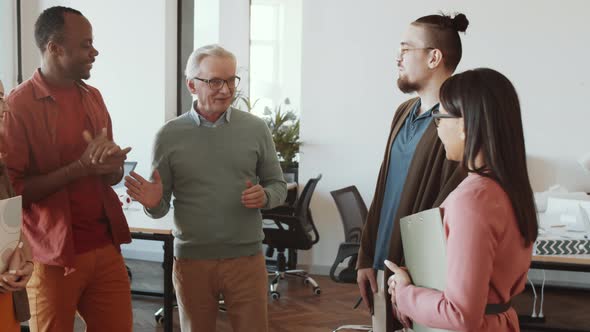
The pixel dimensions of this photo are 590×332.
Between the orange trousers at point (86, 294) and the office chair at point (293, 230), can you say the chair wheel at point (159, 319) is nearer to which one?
the office chair at point (293, 230)

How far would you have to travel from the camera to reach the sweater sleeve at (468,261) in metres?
1.36

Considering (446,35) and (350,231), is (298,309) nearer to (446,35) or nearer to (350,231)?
(350,231)

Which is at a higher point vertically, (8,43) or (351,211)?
(8,43)

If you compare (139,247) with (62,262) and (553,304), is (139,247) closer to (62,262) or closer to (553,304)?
(553,304)

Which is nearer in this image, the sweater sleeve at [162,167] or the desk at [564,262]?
the sweater sleeve at [162,167]

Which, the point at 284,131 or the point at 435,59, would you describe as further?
the point at 284,131

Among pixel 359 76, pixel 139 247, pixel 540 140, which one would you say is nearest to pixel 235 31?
pixel 359 76

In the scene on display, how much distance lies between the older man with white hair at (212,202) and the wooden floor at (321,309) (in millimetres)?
1998

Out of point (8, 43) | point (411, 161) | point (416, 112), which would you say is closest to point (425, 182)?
point (411, 161)

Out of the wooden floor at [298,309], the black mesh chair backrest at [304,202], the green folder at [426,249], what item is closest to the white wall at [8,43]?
the wooden floor at [298,309]

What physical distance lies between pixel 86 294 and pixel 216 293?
0.49m

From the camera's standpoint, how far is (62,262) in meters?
2.15

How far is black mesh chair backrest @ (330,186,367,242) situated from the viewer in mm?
4680

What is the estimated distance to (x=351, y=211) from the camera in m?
4.81
